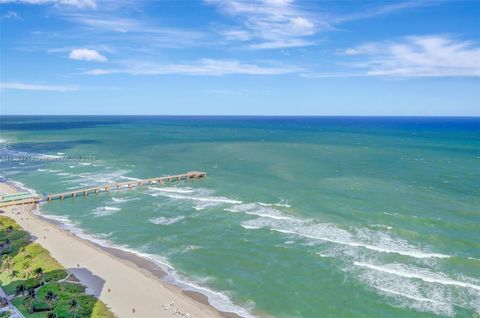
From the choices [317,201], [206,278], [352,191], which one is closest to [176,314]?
[206,278]

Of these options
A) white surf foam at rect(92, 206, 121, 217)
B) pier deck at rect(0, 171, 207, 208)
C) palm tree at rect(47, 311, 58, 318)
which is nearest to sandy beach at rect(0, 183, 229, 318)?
palm tree at rect(47, 311, 58, 318)

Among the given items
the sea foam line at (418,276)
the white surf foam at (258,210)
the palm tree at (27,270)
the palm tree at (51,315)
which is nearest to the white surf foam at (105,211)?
the white surf foam at (258,210)

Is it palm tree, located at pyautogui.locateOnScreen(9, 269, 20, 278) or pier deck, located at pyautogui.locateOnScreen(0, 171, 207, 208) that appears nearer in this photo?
palm tree, located at pyautogui.locateOnScreen(9, 269, 20, 278)

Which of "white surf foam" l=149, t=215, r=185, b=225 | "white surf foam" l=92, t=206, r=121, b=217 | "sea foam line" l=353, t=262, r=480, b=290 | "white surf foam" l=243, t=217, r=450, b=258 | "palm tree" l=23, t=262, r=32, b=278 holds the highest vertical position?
"white surf foam" l=243, t=217, r=450, b=258

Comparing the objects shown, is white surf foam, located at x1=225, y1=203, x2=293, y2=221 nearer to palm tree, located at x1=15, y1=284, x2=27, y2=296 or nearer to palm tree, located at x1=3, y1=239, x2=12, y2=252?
palm tree, located at x1=3, y1=239, x2=12, y2=252

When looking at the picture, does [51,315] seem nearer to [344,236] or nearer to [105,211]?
[344,236]

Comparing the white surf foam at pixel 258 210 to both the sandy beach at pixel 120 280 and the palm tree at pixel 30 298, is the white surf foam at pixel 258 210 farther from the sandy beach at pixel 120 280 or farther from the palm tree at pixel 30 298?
the palm tree at pixel 30 298

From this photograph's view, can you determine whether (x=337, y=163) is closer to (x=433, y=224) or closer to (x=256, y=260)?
(x=433, y=224)

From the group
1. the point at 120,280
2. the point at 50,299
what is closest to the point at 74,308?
the point at 50,299
